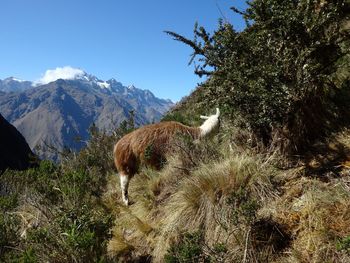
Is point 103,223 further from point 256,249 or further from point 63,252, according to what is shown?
point 256,249

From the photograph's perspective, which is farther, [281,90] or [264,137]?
[264,137]

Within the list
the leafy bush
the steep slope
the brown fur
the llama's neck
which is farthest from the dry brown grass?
the steep slope

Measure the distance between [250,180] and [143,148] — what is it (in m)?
2.39

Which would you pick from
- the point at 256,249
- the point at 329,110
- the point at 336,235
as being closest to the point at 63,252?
the point at 256,249

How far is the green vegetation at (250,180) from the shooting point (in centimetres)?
359

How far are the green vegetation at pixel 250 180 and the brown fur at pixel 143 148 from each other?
0.62 feet

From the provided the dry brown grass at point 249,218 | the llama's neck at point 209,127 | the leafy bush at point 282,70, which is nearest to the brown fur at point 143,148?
the llama's neck at point 209,127

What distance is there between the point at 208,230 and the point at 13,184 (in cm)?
510

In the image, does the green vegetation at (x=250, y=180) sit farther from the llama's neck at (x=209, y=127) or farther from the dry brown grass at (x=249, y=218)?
the llama's neck at (x=209, y=127)

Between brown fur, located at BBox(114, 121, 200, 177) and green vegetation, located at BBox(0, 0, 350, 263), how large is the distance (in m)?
0.19

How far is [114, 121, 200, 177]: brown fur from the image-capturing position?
629cm

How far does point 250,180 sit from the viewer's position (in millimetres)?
4309

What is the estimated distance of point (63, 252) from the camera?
3.76 meters

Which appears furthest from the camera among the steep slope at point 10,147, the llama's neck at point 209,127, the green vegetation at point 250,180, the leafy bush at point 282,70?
the steep slope at point 10,147
